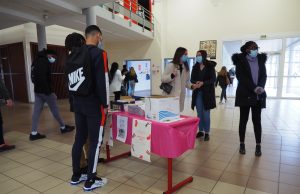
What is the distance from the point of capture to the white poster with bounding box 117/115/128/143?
89.4 inches

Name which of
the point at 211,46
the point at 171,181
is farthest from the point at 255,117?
the point at 211,46

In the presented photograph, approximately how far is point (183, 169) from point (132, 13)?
23.6ft

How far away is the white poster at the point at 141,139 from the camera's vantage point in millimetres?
1984

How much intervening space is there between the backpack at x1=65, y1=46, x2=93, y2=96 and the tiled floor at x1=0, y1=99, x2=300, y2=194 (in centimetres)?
100

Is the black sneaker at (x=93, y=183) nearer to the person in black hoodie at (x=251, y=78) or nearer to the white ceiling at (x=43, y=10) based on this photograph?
the person in black hoodie at (x=251, y=78)

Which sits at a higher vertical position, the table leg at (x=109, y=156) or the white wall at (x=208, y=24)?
the white wall at (x=208, y=24)

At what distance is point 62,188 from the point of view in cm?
213

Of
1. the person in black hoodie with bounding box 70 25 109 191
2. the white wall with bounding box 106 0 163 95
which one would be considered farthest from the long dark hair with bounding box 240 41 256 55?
the white wall with bounding box 106 0 163 95

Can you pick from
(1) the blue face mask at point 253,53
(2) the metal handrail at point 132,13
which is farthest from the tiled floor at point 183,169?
(2) the metal handrail at point 132,13

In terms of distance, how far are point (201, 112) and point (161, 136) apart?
1.76 metres

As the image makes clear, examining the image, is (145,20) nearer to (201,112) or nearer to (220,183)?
(201,112)

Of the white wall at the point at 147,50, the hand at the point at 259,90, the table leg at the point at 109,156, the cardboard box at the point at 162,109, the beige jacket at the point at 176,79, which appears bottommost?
the table leg at the point at 109,156

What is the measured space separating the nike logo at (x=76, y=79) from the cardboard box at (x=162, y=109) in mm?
642

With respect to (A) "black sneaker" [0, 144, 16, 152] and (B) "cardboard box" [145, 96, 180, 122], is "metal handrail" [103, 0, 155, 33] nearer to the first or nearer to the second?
(A) "black sneaker" [0, 144, 16, 152]
